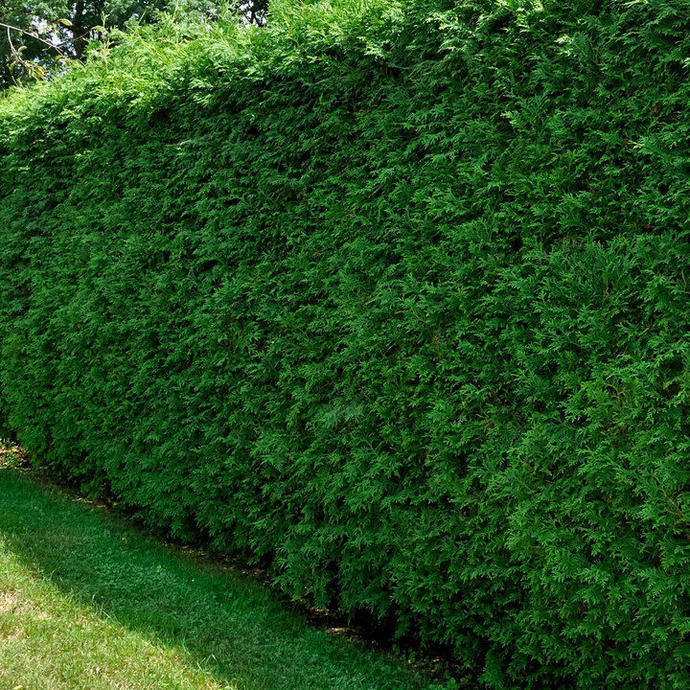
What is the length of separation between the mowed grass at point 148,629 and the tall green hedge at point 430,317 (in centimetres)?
34

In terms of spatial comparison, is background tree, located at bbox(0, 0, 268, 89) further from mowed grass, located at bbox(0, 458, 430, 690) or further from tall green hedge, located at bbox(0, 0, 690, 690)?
mowed grass, located at bbox(0, 458, 430, 690)

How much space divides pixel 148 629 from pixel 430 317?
2473 millimetres

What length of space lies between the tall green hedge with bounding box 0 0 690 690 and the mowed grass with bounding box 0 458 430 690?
13.5 inches

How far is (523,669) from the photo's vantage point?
3.72 m

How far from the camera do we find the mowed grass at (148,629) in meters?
3.69

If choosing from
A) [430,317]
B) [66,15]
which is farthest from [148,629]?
[66,15]

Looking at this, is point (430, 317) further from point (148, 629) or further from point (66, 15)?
point (66, 15)

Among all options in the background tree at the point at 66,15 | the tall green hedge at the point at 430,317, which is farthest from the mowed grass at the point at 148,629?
the background tree at the point at 66,15

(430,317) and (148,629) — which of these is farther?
(148,629)

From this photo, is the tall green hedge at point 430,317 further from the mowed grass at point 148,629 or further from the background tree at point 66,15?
the background tree at point 66,15

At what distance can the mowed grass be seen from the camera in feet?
12.1

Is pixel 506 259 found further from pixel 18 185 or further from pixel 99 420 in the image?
pixel 18 185

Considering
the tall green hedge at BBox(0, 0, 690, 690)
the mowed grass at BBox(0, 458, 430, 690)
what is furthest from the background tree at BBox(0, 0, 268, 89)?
the mowed grass at BBox(0, 458, 430, 690)

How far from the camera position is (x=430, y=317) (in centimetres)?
400
